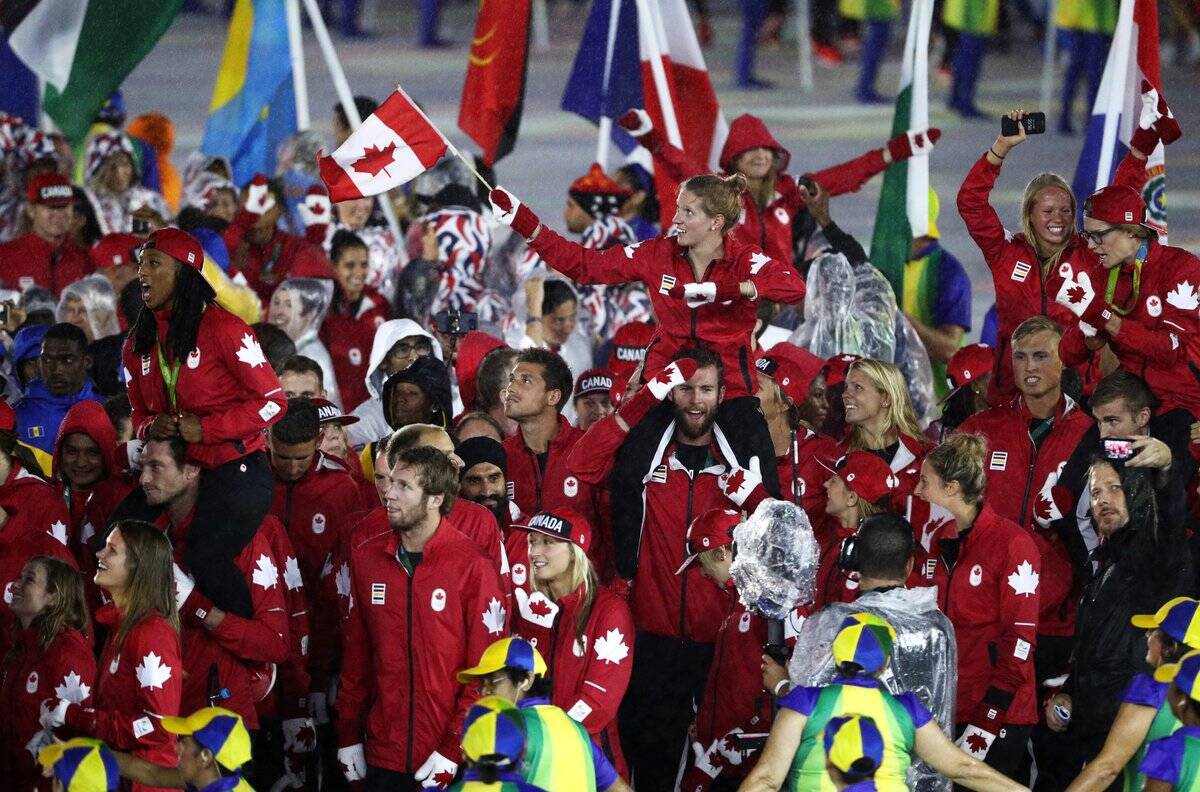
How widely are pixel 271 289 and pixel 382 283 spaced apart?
81cm

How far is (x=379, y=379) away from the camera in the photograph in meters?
10.1

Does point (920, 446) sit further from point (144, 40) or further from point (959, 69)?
point (959, 69)

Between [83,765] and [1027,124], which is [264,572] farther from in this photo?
[1027,124]

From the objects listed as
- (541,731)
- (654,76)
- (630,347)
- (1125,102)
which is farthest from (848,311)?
(541,731)

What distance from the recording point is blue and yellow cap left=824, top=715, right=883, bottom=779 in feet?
20.0

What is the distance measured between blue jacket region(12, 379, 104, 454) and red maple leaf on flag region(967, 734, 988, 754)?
4361 mm

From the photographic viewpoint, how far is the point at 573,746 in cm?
622

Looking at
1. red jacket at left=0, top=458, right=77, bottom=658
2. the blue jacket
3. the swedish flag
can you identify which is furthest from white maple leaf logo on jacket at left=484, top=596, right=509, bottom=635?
the swedish flag

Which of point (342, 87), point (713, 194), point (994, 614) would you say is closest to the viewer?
point (994, 614)

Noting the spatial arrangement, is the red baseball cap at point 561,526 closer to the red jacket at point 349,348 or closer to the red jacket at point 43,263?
the red jacket at point 349,348

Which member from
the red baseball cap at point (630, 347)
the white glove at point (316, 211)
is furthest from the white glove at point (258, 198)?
the red baseball cap at point (630, 347)

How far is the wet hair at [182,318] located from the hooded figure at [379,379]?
192cm

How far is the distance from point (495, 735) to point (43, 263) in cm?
747

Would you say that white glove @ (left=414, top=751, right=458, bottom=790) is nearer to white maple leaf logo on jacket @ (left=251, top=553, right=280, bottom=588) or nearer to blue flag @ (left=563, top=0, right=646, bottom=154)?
white maple leaf logo on jacket @ (left=251, top=553, right=280, bottom=588)
